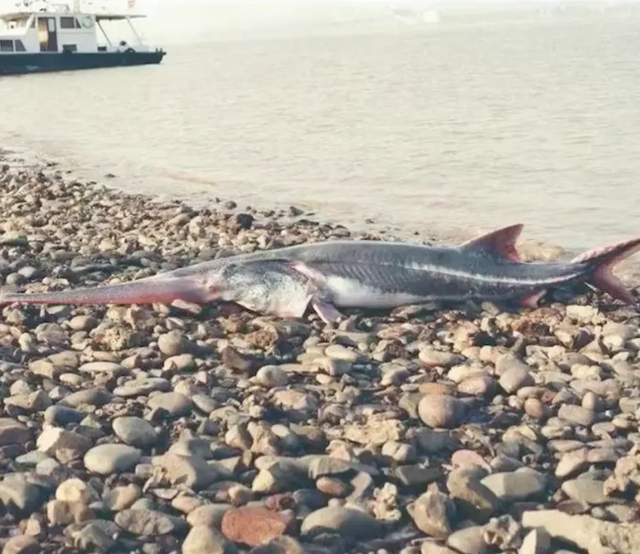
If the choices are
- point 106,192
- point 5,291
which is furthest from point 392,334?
point 106,192

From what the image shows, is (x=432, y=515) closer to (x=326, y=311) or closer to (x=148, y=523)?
(x=148, y=523)

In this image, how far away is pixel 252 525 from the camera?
13.5 ft

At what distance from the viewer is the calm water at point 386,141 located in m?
16.0

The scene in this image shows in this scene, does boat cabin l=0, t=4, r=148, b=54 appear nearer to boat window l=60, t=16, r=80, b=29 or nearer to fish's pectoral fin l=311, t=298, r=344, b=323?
boat window l=60, t=16, r=80, b=29

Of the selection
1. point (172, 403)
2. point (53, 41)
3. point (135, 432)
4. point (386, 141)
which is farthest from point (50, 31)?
point (135, 432)

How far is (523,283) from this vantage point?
27.2ft

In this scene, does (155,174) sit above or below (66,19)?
below

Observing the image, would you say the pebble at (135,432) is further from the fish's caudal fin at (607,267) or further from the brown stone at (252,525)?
the fish's caudal fin at (607,267)

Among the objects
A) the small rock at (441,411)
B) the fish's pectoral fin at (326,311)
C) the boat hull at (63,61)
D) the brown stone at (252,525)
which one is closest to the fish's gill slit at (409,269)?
the fish's pectoral fin at (326,311)

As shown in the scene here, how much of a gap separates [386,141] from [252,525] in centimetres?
2142

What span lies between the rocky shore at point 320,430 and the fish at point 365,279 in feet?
0.56

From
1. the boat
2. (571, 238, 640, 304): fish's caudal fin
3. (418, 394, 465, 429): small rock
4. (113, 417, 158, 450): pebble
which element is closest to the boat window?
the boat

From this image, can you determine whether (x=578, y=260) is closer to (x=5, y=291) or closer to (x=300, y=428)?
(x=300, y=428)

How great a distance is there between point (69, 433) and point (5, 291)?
4007mm
